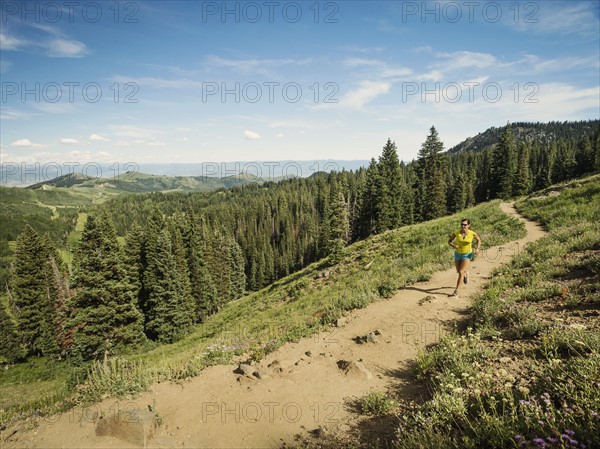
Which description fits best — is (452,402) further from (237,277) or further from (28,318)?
(237,277)

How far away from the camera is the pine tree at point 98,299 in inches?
906

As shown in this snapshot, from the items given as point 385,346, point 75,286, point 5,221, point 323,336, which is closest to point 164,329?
point 75,286

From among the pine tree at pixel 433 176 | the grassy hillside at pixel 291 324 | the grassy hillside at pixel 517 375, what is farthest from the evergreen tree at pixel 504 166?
the grassy hillside at pixel 517 375

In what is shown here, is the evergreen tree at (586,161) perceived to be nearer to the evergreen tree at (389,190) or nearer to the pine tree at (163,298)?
the evergreen tree at (389,190)

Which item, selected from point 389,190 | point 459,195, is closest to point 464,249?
point 389,190

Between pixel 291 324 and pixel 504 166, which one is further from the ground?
pixel 504 166

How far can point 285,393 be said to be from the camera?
737 centimetres

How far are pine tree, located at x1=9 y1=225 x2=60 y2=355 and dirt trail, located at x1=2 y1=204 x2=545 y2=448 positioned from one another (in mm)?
43491

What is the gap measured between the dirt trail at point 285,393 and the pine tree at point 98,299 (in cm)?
1910

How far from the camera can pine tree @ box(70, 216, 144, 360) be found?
23.0m

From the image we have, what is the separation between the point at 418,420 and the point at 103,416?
22.9 ft

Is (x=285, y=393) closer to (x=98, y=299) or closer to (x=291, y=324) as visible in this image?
(x=291, y=324)

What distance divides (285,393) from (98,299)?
23037mm

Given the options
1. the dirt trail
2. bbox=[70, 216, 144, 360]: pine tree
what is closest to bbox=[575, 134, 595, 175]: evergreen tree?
the dirt trail
